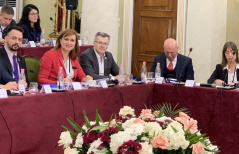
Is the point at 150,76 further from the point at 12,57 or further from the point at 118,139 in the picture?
the point at 118,139

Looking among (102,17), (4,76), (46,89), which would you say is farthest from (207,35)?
(46,89)

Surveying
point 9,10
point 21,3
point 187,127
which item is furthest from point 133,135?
point 21,3

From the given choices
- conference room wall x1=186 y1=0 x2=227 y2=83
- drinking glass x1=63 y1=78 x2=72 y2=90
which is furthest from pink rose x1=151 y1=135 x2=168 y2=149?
conference room wall x1=186 y1=0 x2=227 y2=83

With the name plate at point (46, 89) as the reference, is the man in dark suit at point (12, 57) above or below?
above

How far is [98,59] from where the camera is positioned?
5.82 metres

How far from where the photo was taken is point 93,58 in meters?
5.77

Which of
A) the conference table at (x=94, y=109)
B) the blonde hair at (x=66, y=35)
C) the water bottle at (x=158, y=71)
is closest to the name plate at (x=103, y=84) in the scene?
the conference table at (x=94, y=109)

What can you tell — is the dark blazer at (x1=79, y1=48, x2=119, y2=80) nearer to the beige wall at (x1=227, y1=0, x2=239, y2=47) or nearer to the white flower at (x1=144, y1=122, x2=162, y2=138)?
the beige wall at (x1=227, y1=0, x2=239, y2=47)

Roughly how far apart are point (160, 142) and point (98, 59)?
395 cm

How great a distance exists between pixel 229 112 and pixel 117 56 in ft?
12.8

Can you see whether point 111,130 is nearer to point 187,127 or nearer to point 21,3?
point 187,127

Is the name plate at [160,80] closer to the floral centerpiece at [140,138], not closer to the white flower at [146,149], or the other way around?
the floral centerpiece at [140,138]

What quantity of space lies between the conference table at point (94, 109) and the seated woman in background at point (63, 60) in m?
0.52

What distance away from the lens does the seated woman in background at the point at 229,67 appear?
5676 mm
